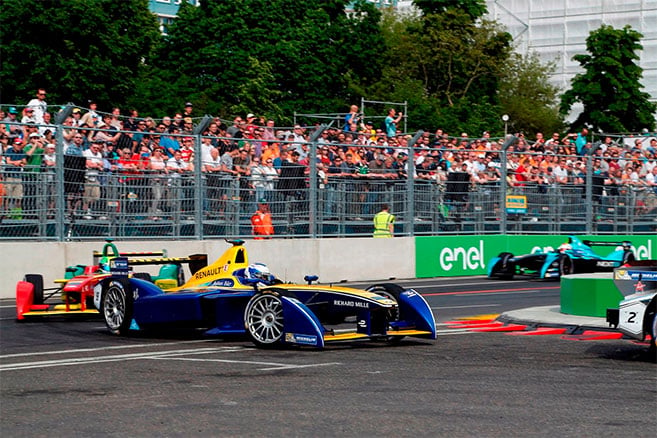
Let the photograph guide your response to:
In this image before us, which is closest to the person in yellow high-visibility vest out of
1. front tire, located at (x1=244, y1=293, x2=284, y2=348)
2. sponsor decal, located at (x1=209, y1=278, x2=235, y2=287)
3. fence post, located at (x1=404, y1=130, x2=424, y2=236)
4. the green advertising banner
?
fence post, located at (x1=404, y1=130, x2=424, y2=236)

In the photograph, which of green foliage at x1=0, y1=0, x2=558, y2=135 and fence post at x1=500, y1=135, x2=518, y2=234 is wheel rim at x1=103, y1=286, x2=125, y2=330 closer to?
fence post at x1=500, y1=135, x2=518, y2=234

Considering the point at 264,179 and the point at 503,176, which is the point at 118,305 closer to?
the point at 264,179

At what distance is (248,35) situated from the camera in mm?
69312

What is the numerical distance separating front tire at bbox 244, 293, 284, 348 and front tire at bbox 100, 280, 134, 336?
181 centimetres

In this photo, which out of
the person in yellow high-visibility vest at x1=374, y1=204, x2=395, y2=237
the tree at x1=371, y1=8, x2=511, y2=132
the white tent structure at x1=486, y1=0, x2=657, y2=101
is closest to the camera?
the person in yellow high-visibility vest at x1=374, y1=204, x2=395, y2=237

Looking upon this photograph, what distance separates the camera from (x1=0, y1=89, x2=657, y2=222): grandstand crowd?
18938 millimetres

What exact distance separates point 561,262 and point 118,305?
12.2 metres

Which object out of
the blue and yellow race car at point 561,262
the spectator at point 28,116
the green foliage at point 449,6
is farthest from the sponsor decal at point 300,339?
the green foliage at point 449,6

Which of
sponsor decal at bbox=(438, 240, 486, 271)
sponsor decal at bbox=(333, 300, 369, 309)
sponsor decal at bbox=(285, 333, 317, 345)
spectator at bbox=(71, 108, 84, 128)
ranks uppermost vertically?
spectator at bbox=(71, 108, 84, 128)

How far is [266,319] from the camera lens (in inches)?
482

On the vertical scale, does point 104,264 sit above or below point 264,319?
above

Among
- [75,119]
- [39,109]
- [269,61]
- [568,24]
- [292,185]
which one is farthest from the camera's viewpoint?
[568,24]

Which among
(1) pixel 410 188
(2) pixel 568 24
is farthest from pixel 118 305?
(2) pixel 568 24

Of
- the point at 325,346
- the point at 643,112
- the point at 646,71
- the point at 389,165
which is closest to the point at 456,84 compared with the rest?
the point at 643,112
